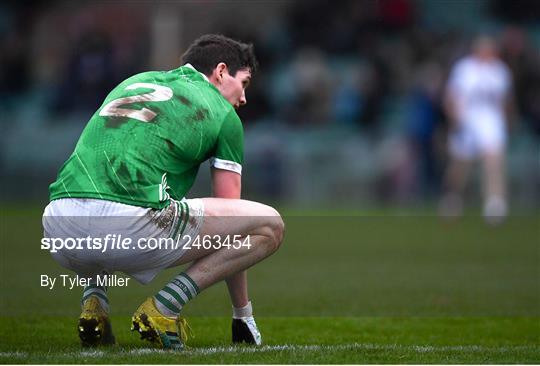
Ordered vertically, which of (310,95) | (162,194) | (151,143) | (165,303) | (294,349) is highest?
(310,95)

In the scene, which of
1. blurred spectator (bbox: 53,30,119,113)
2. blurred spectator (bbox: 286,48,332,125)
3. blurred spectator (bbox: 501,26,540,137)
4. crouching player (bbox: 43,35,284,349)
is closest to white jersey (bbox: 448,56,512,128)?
blurred spectator (bbox: 501,26,540,137)

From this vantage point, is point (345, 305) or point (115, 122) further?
point (345, 305)

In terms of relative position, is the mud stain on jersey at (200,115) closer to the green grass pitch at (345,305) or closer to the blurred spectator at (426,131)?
the green grass pitch at (345,305)

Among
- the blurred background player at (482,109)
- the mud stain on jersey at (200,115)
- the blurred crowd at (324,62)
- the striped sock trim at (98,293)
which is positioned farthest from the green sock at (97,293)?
the blurred crowd at (324,62)

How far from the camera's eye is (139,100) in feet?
20.7

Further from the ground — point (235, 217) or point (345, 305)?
point (235, 217)

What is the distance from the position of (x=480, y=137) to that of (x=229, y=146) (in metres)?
13.5

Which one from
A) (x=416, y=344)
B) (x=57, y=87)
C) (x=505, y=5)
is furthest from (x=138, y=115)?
(x=505, y=5)

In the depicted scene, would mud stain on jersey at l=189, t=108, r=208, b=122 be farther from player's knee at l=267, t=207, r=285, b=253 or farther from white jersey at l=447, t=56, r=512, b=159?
white jersey at l=447, t=56, r=512, b=159

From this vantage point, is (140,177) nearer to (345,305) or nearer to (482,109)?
(345,305)

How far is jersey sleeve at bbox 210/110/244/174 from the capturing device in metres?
6.35

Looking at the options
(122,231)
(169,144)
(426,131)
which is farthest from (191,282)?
(426,131)

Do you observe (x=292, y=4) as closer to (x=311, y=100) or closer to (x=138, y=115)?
(x=311, y=100)

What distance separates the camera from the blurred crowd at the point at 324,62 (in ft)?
79.6
